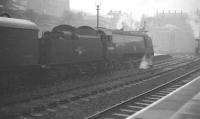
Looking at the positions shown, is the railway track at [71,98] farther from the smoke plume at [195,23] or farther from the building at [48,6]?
the building at [48,6]

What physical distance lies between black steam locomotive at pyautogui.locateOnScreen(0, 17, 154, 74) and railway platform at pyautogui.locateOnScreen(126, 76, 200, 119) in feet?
18.8

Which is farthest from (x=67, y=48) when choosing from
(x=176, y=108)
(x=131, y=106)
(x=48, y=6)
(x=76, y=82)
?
(x=48, y=6)

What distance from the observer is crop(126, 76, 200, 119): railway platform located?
7938 mm

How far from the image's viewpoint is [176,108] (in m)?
8.95

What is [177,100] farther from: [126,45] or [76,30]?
[126,45]

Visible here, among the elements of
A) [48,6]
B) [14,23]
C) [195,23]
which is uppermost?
[48,6]

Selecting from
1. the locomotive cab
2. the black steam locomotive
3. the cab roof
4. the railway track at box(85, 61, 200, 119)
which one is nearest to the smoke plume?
the black steam locomotive

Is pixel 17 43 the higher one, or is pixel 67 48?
pixel 17 43

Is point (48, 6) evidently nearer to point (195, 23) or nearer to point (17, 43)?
point (195, 23)

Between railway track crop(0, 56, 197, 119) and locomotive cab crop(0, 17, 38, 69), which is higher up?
locomotive cab crop(0, 17, 38, 69)

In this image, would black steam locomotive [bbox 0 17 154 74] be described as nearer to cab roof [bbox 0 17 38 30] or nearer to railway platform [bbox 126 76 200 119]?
cab roof [bbox 0 17 38 30]

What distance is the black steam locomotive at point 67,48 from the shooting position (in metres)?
11.2

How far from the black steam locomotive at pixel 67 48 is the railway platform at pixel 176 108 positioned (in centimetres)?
573

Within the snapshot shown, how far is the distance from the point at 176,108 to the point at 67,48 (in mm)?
7638
